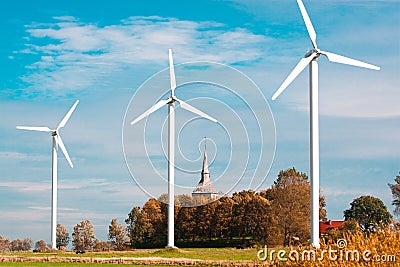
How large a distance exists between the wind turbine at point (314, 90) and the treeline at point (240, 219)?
93.0 feet

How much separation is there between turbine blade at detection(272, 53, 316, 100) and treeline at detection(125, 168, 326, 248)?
29.4 m

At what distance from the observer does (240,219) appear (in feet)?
243

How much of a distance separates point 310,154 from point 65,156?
27485 mm

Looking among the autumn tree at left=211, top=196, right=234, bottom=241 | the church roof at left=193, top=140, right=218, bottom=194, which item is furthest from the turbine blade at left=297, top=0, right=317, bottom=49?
the autumn tree at left=211, top=196, right=234, bottom=241

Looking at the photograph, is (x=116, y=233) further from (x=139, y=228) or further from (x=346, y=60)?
(x=346, y=60)

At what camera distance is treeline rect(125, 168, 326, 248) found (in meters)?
71.4

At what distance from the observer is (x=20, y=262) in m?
44.2

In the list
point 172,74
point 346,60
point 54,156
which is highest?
point 172,74

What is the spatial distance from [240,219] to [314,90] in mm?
34954

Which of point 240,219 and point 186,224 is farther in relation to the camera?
point 186,224

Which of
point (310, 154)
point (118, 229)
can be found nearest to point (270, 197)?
point (118, 229)

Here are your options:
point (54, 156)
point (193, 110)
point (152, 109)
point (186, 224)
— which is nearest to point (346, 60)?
point (193, 110)

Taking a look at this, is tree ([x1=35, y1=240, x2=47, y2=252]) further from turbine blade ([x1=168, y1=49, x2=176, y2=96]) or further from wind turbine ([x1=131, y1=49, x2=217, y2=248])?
turbine blade ([x1=168, y1=49, x2=176, y2=96])

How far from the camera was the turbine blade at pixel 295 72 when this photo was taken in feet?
126
